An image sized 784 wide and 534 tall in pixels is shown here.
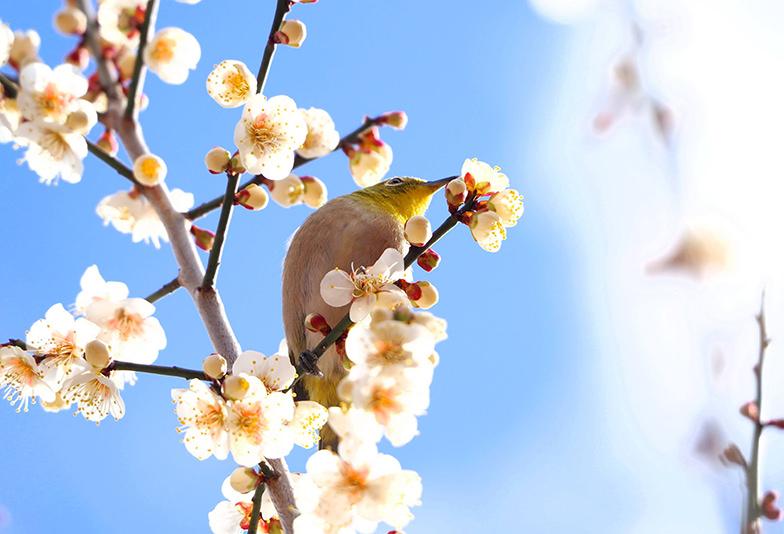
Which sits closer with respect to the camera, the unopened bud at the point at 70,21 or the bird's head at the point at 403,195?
the unopened bud at the point at 70,21

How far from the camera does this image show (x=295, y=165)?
2006 mm

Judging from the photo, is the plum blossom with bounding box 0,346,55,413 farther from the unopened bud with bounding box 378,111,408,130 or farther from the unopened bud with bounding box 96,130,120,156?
the unopened bud with bounding box 378,111,408,130

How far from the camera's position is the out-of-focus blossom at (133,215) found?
2.04m

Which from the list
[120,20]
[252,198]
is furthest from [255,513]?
[120,20]

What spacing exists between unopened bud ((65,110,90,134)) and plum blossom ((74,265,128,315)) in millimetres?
400

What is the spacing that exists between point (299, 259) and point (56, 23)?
1.06 metres

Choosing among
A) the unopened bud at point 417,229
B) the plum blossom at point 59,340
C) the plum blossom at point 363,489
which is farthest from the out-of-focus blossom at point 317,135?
the plum blossom at point 363,489

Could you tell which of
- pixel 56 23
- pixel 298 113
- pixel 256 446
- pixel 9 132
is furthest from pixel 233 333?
→ pixel 56 23

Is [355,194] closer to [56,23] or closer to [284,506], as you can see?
[56,23]

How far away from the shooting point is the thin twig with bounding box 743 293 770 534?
2.35 feet

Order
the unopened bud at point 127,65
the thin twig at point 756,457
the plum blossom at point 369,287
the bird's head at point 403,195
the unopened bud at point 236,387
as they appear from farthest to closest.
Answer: the bird's head at point 403,195
the unopened bud at point 127,65
the plum blossom at point 369,287
the unopened bud at point 236,387
the thin twig at point 756,457

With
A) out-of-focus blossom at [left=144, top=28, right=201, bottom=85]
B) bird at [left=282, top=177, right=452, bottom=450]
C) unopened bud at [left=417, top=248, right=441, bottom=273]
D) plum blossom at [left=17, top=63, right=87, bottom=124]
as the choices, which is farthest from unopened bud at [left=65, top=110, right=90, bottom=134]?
bird at [left=282, top=177, right=452, bottom=450]

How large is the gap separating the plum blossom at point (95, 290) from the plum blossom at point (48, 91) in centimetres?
41

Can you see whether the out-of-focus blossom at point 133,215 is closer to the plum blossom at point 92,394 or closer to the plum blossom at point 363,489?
the plum blossom at point 92,394
